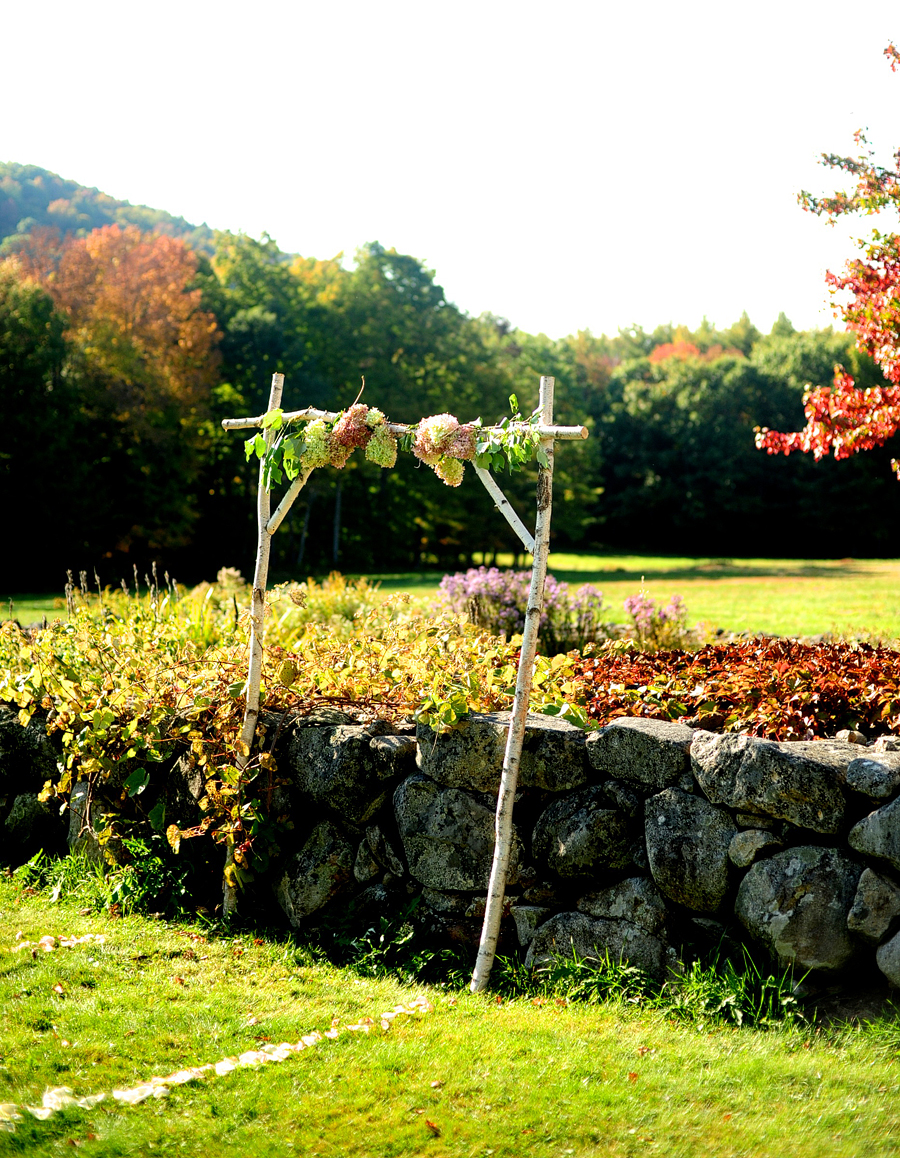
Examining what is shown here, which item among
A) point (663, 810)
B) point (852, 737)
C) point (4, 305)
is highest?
point (4, 305)

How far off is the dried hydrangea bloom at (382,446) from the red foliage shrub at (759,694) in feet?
4.59

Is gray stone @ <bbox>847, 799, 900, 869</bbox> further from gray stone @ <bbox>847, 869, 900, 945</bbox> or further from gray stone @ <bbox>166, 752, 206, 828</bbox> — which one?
gray stone @ <bbox>166, 752, 206, 828</bbox>

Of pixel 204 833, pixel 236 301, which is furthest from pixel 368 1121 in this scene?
pixel 236 301

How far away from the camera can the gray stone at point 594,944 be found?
11.8 ft

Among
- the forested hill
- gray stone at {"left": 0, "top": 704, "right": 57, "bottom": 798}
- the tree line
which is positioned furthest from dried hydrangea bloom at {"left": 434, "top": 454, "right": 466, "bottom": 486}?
the forested hill

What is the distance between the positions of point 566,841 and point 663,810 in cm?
41

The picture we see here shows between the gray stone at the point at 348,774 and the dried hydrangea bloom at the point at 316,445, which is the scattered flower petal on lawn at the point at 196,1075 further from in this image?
the dried hydrangea bloom at the point at 316,445

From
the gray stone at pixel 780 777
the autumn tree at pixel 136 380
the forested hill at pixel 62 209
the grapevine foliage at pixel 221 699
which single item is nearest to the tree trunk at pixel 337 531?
the autumn tree at pixel 136 380

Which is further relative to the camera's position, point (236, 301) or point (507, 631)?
point (236, 301)

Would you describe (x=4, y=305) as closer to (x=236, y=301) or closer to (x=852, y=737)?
(x=236, y=301)

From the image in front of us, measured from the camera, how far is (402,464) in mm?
35188

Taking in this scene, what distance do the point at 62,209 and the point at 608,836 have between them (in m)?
54.8

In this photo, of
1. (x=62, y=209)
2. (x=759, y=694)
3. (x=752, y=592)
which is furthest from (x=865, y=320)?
(x=62, y=209)

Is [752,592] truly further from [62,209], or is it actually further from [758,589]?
[62,209]
